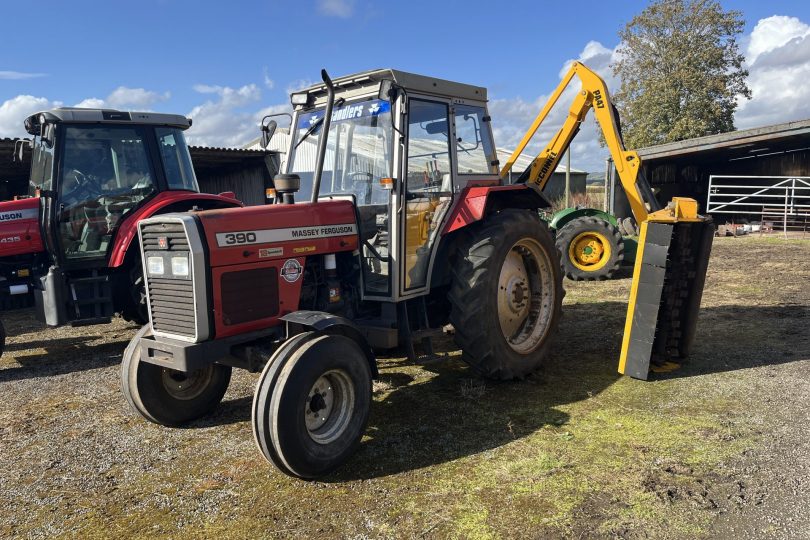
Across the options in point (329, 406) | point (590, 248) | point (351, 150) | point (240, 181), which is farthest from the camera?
point (240, 181)

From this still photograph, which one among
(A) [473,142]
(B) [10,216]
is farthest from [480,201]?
(B) [10,216]

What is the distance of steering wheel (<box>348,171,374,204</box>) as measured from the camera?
173 inches

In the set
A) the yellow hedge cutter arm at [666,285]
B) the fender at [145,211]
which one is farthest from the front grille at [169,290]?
the yellow hedge cutter arm at [666,285]

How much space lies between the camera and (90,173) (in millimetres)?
6398

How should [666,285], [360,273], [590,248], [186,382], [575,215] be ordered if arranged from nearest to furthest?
1. [186,382]
2. [360,273]
3. [666,285]
4. [590,248]
5. [575,215]

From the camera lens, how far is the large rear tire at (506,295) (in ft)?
14.1

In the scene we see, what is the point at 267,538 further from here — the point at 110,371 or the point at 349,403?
the point at 110,371

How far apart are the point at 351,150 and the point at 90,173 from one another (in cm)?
358

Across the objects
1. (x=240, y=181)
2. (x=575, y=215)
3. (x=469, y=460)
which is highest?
(x=240, y=181)

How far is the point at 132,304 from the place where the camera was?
21.3 feet

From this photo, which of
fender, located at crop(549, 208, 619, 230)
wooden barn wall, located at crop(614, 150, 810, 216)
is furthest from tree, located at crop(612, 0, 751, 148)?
fender, located at crop(549, 208, 619, 230)

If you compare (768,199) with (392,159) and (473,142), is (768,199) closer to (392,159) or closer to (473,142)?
(473,142)

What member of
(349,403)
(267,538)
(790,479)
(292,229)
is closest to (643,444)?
(790,479)

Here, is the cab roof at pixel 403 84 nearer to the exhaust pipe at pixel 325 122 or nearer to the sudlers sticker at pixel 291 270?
the exhaust pipe at pixel 325 122
